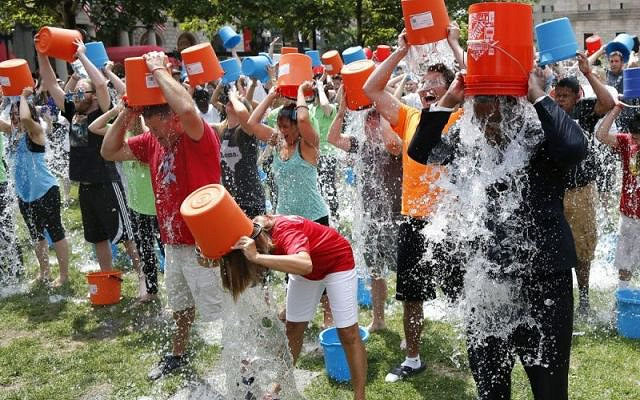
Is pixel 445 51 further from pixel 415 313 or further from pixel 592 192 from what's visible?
pixel 592 192

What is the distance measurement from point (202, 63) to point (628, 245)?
11.8 feet

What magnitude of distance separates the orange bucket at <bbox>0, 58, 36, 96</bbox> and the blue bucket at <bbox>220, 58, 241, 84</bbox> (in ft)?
6.41

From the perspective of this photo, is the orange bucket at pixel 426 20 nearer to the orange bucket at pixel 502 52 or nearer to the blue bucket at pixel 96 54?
the orange bucket at pixel 502 52

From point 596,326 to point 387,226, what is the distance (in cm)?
185

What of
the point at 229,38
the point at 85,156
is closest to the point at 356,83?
the point at 85,156

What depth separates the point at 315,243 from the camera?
3.73m

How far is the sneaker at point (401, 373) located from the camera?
4.47 metres

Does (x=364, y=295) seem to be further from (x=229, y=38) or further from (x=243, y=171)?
(x=229, y=38)

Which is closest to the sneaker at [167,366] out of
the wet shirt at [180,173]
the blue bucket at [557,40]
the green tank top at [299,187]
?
the wet shirt at [180,173]

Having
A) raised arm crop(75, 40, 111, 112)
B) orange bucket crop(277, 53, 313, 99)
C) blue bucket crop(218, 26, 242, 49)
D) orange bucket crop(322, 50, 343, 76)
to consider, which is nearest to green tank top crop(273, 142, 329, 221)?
orange bucket crop(277, 53, 313, 99)

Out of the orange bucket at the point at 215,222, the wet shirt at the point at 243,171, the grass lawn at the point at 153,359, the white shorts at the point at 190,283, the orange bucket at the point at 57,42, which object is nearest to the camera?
A: the orange bucket at the point at 215,222

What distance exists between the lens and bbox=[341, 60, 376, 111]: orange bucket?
4.50 m

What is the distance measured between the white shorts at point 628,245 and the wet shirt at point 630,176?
72 mm

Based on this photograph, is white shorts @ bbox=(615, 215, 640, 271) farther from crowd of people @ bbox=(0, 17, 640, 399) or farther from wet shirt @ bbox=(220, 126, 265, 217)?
wet shirt @ bbox=(220, 126, 265, 217)
